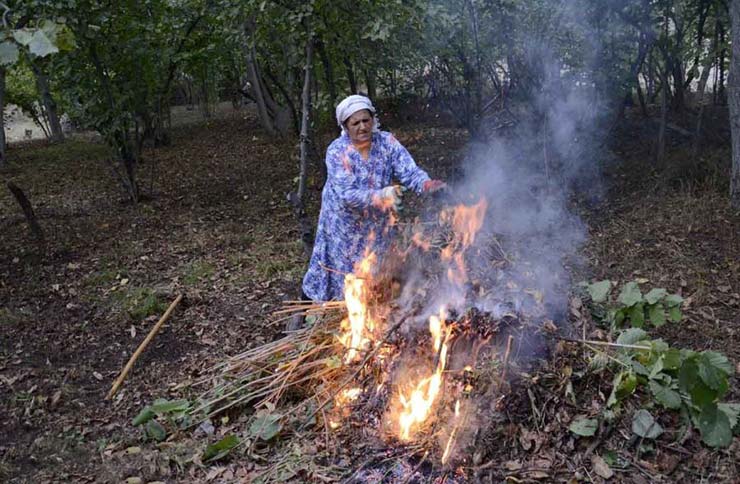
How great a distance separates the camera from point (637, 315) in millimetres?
3299

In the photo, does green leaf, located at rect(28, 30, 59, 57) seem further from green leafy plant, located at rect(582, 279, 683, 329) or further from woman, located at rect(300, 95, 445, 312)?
green leafy plant, located at rect(582, 279, 683, 329)

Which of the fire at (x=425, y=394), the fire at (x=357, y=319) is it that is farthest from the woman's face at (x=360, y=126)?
the fire at (x=425, y=394)

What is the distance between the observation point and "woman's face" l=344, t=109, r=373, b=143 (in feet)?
12.7

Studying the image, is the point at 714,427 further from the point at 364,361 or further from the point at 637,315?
the point at 364,361

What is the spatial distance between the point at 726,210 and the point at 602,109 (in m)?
2.66

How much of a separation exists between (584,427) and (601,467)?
0.59 feet

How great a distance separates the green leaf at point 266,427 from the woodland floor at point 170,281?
13.4 inches

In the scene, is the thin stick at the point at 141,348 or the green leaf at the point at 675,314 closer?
the green leaf at the point at 675,314

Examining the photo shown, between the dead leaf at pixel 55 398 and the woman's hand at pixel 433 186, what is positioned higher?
the woman's hand at pixel 433 186

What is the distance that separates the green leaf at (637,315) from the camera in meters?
3.28

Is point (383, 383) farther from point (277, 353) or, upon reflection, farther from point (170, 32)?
point (170, 32)

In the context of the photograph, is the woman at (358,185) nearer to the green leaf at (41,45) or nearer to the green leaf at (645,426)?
the green leaf at (645,426)

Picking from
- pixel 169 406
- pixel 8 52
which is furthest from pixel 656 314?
pixel 8 52

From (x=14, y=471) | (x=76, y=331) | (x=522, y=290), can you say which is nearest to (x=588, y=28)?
(x=522, y=290)
